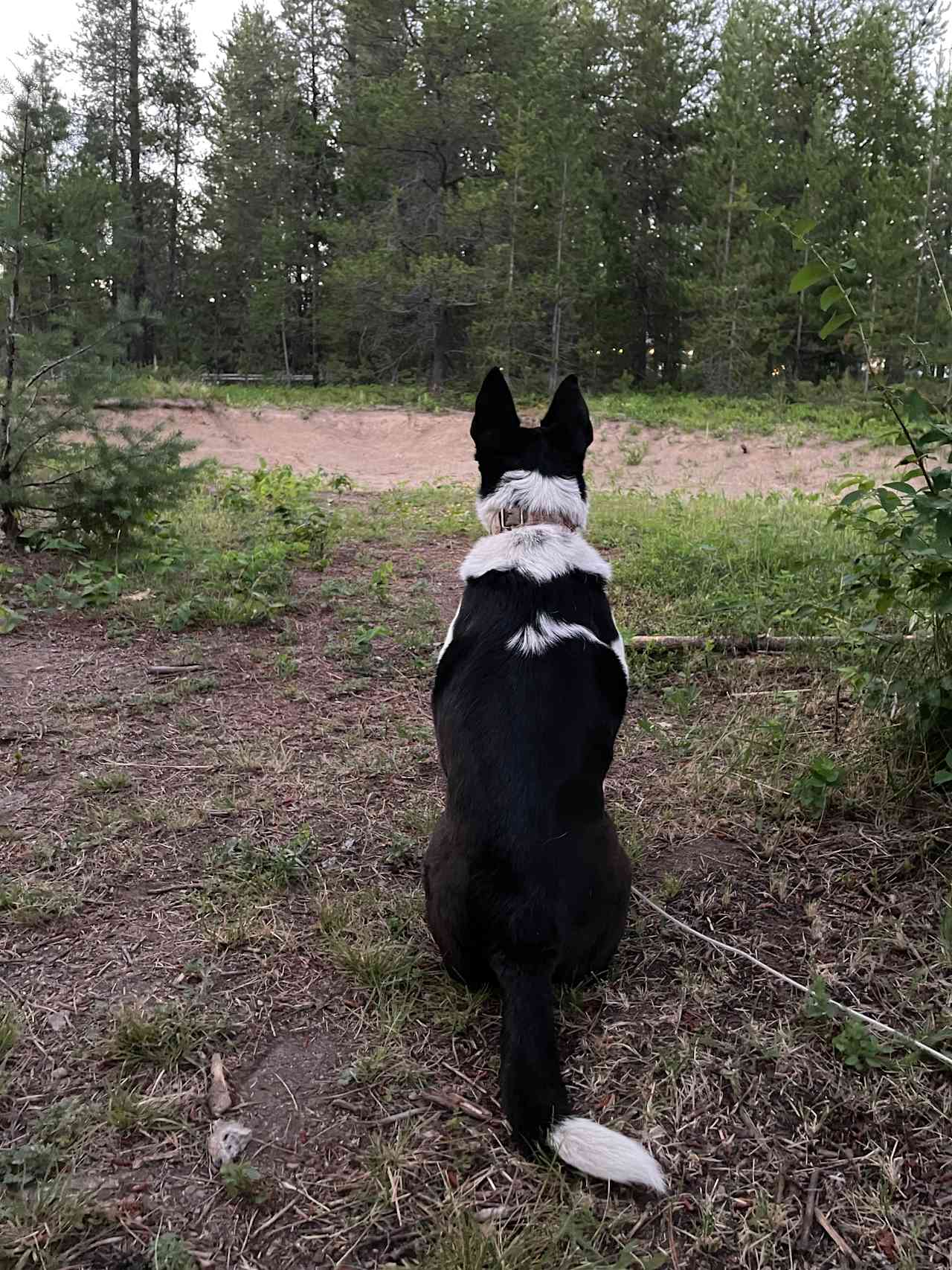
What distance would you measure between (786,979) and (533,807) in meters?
0.92

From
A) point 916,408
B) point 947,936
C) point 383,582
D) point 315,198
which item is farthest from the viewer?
point 315,198

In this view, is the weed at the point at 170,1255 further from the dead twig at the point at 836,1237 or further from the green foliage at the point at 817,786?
the green foliage at the point at 817,786

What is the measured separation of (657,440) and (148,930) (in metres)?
16.6

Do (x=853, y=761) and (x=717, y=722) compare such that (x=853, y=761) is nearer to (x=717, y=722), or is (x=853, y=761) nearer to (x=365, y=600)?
(x=717, y=722)

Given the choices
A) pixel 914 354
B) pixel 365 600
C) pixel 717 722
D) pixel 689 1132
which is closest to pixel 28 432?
pixel 365 600

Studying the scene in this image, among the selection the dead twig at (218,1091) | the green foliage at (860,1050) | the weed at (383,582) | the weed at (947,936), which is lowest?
the dead twig at (218,1091)

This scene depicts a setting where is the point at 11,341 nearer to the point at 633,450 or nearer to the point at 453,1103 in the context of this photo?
the point at 453,1103

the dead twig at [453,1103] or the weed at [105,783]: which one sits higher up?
the weed at [105,783]

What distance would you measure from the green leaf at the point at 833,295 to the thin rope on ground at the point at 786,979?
6.53 feet

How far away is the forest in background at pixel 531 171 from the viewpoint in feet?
70.3

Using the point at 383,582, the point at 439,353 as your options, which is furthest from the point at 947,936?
the point at 439,353

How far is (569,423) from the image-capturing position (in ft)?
10.4

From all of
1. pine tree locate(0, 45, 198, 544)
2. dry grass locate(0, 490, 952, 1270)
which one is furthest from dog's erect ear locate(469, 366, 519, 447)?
pine tree locate(0, 45, 198, 544)

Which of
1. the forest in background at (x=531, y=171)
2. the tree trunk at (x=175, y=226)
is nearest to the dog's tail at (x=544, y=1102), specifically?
the forest in background at (x=531, y=171)
